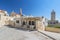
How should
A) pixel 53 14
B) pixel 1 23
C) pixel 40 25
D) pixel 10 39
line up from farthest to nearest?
pixel 53 14 < pixel 1 23 < pixel 40 25 < pixel 10 39

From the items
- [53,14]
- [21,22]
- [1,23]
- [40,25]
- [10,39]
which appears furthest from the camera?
[53,14]

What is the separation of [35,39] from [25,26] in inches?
451

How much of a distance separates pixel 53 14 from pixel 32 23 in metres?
44.7

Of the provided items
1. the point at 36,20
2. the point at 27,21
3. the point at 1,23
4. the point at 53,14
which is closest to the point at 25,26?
the point at 27,21

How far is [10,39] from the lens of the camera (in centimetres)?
1553

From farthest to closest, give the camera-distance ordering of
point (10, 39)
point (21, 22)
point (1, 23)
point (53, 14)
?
point (53, 14) → point (1, 23) → point (21, 22) → point (10, 39)

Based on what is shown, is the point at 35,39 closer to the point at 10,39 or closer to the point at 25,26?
the point at 10,39

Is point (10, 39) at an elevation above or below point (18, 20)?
below

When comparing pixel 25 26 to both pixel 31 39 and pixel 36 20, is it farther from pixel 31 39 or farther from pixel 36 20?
pixel 31 39

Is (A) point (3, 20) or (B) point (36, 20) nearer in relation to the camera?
(B) point (36, 20)

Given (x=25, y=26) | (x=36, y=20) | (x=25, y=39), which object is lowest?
(x=25, y=39)

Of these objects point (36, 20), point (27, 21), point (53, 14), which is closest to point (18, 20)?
point (27, 21)

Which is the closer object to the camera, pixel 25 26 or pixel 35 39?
pixel 35 39

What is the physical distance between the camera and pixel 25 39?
15.7 metres
